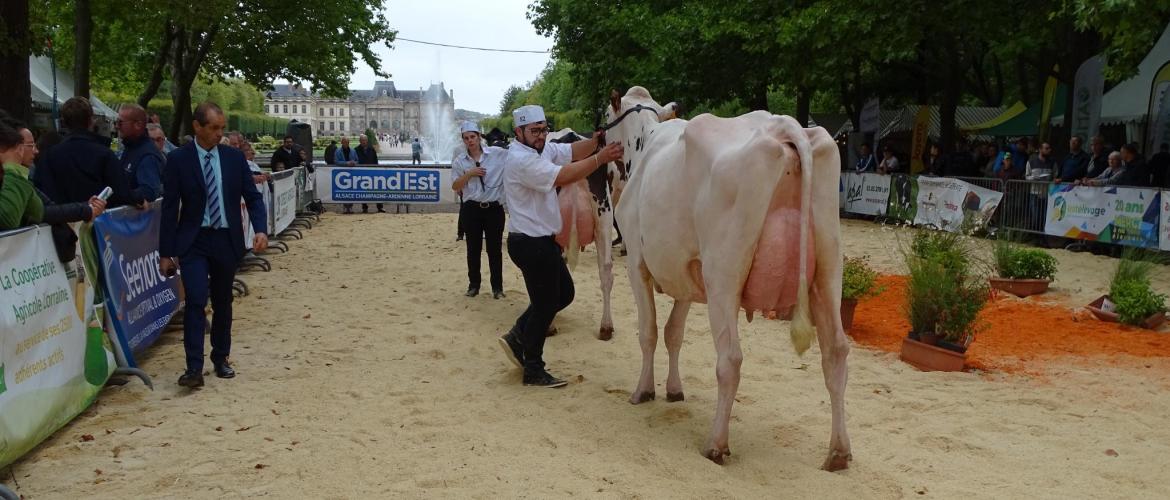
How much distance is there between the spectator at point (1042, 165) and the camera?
1602 cm

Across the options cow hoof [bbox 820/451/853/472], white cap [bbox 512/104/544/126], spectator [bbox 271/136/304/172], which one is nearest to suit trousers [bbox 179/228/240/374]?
white cap [bbox 512/104/544/126]

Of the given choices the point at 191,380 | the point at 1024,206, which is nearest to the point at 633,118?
the point at 191,380

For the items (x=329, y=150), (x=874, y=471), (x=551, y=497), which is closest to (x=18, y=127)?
(x=551, y=497)

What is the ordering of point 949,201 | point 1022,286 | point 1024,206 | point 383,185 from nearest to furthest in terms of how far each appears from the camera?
point 1022,286 < point 1024,206 < point 949,201 < point 383,185

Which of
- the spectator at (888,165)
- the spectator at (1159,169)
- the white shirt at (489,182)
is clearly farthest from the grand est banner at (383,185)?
the spectator at (1159,169)

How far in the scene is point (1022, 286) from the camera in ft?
32.9

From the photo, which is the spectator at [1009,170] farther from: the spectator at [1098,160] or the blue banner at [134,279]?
the blue banner at [134,279]

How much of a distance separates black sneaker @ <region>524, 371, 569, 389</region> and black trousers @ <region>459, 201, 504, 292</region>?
3392 millimetres

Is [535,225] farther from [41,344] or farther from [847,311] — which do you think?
[847,311]

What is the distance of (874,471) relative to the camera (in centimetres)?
471

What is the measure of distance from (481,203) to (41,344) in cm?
505

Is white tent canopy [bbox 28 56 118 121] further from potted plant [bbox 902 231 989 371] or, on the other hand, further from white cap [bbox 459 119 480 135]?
potted plant [bbox 902 231 989 371]

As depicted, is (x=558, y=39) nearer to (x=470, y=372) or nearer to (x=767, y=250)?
(x=470, y=372)

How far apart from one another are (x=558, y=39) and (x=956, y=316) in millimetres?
23069
